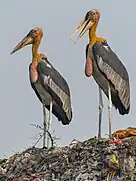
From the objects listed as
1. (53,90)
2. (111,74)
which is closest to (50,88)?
(53,90)

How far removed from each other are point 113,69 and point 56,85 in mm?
1491

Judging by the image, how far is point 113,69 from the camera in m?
12.5

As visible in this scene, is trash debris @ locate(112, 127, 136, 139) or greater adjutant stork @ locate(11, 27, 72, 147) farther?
greater adjutant stork @ locate(11, 27, 72, 147)

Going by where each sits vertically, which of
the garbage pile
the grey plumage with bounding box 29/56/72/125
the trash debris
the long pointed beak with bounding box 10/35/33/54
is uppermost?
the long pointed beak with bounding box 10/35/33/54

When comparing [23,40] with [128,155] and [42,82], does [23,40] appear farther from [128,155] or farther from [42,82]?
[128,155]

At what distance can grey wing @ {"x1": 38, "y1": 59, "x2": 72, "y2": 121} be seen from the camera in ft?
44.4

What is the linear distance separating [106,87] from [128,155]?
8.23 ft

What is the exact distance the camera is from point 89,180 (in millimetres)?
10141

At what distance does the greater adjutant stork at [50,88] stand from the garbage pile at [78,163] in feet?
7.18

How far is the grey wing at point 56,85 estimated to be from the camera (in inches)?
533

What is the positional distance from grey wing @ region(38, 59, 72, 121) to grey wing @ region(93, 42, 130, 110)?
138cm

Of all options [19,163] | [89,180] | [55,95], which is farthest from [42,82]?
[89,180]

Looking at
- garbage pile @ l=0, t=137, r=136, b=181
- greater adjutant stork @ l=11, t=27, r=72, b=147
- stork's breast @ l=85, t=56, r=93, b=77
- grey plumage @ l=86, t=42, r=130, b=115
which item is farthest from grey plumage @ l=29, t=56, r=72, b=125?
garbage pile @ l=0, t=137, r=136, b=181

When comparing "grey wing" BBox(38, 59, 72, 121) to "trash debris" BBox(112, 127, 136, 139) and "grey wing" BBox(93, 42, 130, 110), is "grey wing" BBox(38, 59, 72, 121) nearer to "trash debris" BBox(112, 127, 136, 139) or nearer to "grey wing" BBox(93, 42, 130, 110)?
A: "grey wing" BBox(93, 42, 130, 110)
